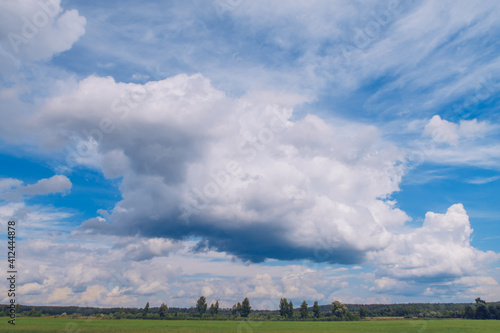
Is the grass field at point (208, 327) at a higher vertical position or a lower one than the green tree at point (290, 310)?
higher

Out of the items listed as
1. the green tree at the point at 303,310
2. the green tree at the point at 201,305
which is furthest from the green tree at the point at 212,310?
the green tree at the point at 303,310

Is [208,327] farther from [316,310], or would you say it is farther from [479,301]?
[479,301]

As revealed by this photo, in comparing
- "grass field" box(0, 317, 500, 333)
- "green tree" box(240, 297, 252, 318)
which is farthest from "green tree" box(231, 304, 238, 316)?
"grass field" box(0, 317, 500, 333)

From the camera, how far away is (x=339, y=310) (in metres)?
170

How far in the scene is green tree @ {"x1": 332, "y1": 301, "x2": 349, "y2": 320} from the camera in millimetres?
168500

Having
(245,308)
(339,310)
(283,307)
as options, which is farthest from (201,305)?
(339,310)

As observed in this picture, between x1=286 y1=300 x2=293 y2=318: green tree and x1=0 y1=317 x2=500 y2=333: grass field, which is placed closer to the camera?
x1=0 y1=317 x2=500 y2=333: grass field

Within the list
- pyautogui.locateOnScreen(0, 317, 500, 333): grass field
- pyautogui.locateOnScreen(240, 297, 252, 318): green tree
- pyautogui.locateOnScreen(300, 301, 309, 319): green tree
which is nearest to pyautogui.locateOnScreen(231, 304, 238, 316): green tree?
pyautogui.locateOnScreen(240, 297, 252, 318): green tree

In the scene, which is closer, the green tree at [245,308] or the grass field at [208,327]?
the grass field at [208,327]

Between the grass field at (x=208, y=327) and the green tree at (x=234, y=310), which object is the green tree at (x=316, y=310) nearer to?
the green tree at (x=234, y=310)

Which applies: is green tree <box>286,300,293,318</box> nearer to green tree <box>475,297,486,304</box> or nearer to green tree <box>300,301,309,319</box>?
green tree <box>300,301,309,319</box>

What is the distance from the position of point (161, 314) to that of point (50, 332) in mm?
120927

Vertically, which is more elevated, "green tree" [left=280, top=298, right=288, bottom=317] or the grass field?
the grass field

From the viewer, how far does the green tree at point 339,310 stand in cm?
16850
